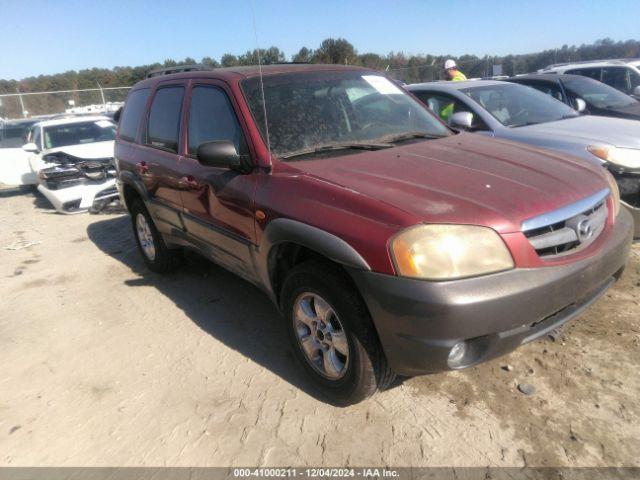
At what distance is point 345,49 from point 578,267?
93.4 ft

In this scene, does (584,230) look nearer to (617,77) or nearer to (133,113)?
(133,113)

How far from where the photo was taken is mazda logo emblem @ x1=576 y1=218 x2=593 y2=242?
245 centimetres

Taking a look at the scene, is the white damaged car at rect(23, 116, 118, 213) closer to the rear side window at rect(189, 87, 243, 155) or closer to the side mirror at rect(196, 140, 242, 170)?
the rear side window at rect(189, 87, 243, 155)

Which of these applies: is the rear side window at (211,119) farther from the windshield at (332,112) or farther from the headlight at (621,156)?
the headlight at (621,156)

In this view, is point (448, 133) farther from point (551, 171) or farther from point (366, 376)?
point (366, 376)

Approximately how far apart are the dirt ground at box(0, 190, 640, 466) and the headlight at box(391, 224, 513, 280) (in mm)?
903

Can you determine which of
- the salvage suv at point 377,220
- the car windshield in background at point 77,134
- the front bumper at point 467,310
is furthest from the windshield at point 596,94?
the car windshield in background at point 77,134

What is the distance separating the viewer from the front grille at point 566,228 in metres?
2.30

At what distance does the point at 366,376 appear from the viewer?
8.27 feet

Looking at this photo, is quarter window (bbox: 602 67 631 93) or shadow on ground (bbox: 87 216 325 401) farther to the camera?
quarter window (bbox: 602 67 631 93)

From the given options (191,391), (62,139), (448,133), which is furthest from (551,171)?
(62,139)

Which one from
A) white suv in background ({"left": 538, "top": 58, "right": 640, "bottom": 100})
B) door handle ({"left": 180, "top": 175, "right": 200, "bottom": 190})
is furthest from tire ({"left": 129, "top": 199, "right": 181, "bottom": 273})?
white suv in background ({"left": 538, "top": 58, "right": 640, "bottom": 100})

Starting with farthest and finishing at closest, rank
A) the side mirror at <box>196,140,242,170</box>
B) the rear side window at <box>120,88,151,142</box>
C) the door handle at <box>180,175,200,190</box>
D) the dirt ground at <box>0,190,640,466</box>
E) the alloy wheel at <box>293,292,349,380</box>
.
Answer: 1. the rear side window at <box>120,88,151,142</box>
2. the door handle at <box>180,175,200,190</box>
3. the side mirror at <box>196,140,242,170</box>
4. the alloy wheel at <box>293,292,349,380</box>
5. the dirt ground at <box>0,190,640,466</box>

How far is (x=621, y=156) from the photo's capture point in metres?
4.33
